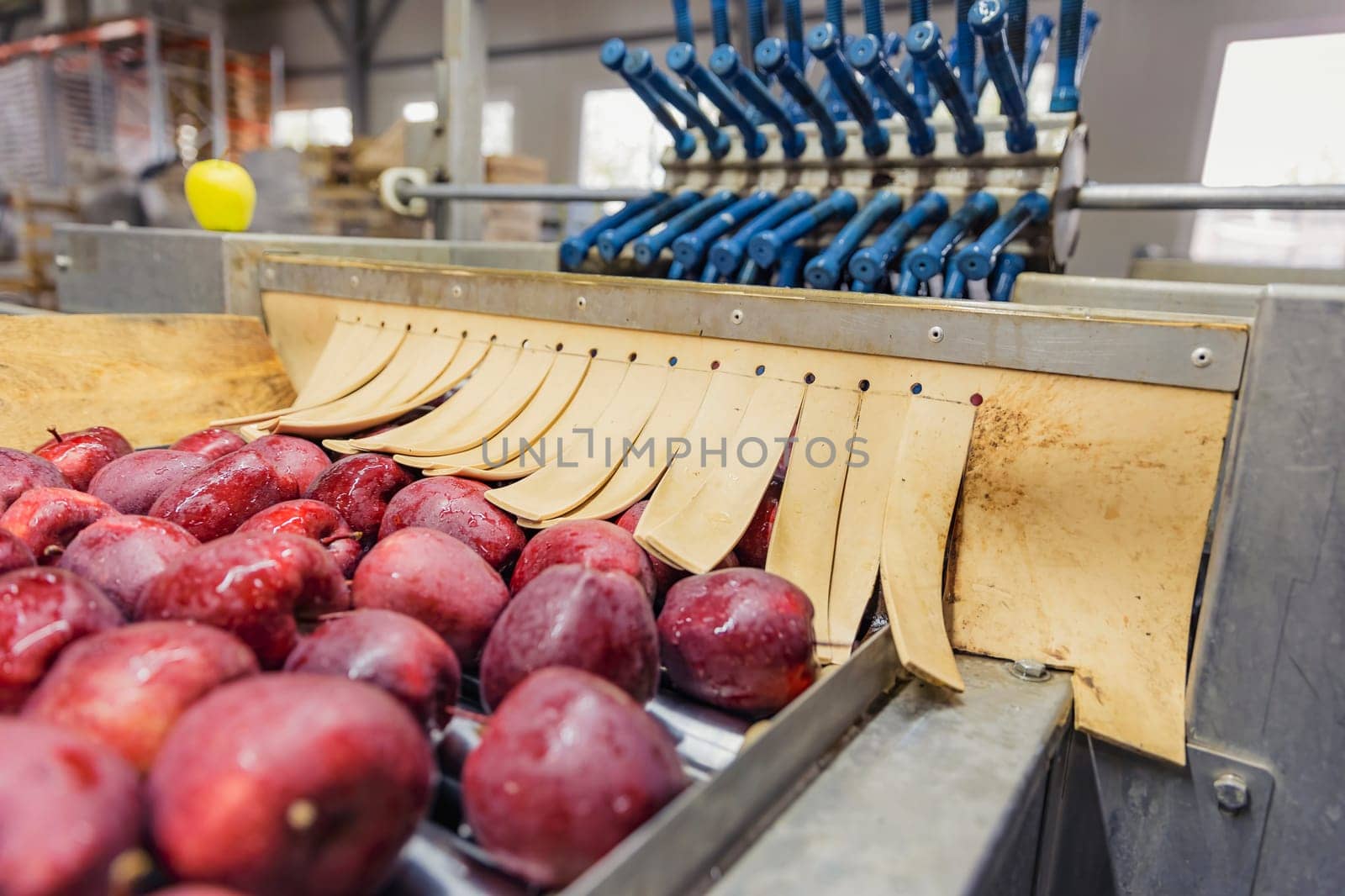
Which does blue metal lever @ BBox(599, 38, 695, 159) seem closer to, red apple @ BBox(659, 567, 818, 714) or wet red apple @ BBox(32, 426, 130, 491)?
wet red apple @ BBox(32, 426, 130, 491)

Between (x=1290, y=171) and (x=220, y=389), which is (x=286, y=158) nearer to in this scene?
(x=220, y=389)

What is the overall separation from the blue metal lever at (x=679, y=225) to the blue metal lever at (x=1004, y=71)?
2.33 feet

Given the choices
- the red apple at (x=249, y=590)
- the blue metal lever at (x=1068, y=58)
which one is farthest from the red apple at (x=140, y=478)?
the blue metal lever at (x=1068, y=58)

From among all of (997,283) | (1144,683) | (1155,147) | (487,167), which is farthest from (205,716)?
(1155,147)

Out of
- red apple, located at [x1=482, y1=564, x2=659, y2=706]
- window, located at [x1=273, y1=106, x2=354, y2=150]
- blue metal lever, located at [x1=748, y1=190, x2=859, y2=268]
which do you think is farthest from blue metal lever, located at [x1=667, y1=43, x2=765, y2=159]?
window, located at [x1=273, y1=106, x2=354, y2=150]

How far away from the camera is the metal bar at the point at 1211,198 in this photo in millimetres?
1616

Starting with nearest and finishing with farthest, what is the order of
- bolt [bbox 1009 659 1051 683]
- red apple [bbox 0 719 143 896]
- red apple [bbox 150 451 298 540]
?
red apple [bbox 0 719 143 896], bolt [bbox 1009 659 1051 683], red apple [bbox 150 451 298 540]

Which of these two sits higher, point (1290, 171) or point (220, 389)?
point (1290, 171)

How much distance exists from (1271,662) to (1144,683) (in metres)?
0.14

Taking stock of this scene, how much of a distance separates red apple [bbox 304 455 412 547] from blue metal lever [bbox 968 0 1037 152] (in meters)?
1.34

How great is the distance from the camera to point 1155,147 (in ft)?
22.1

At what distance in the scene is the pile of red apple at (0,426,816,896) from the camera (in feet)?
1.99

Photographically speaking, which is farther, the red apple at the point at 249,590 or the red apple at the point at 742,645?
the red apple at the point at 742,645

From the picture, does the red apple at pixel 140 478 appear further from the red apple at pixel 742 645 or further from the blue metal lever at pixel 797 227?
the blue metal lever at pixel 797 227
